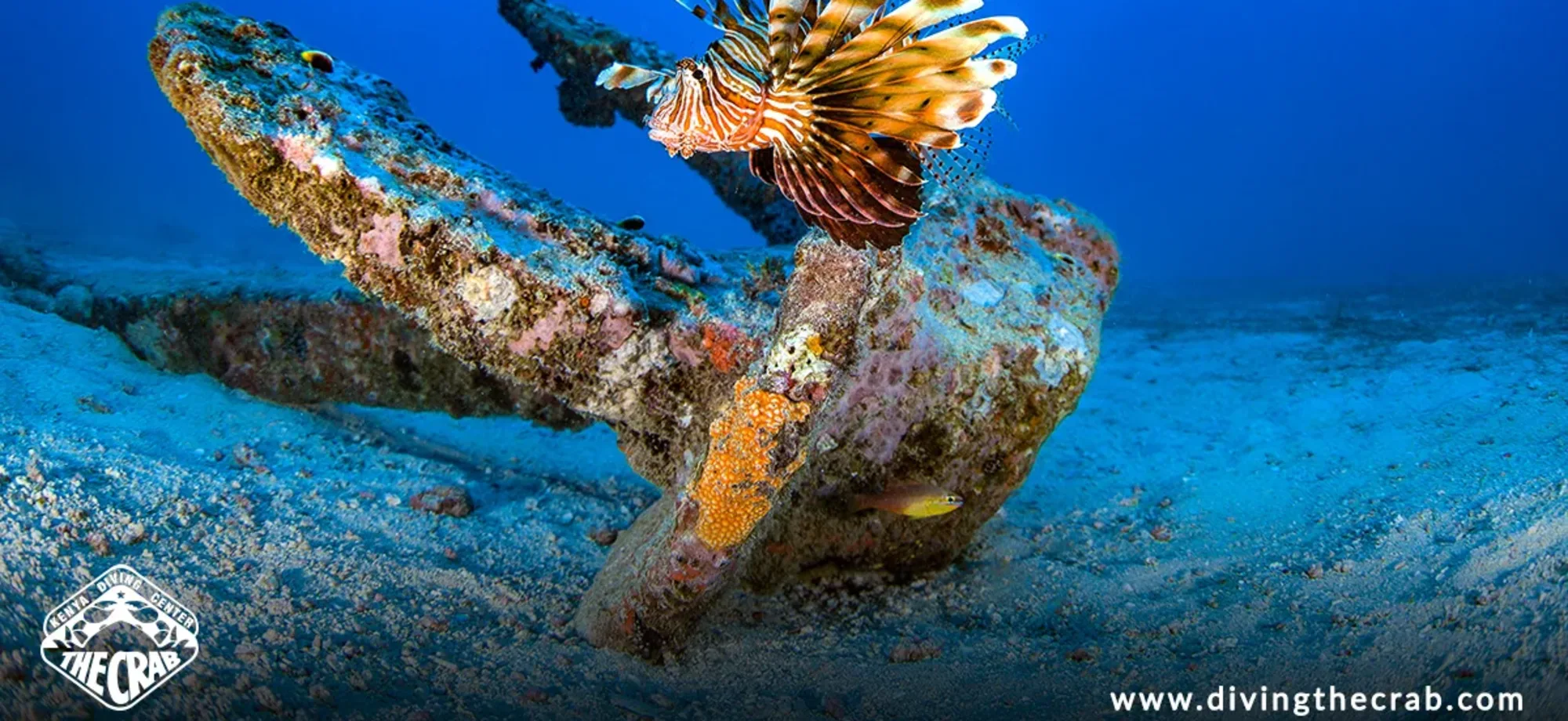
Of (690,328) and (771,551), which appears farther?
(771,551)

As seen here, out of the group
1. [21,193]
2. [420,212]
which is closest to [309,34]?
[21,193]

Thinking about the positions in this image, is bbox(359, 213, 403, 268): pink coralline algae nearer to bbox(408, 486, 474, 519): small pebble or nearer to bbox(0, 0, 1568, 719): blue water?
bbox(0, 0, 1568, 719): blue water

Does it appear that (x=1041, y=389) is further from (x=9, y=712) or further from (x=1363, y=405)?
(x=1363, y=405)

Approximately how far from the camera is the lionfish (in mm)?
1736

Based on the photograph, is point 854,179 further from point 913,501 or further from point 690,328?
point 913,501

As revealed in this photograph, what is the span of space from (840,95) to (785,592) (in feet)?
8.49

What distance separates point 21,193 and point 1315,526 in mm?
52832

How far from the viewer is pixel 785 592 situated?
3641mm

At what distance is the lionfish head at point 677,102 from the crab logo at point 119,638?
2220mm

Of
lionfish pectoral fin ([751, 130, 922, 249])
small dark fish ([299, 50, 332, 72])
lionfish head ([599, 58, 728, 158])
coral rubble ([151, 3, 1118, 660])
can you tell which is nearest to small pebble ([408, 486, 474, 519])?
coral rubble ([151, 3, 1118, 660])

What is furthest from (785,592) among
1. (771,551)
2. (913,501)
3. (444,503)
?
(444,503)

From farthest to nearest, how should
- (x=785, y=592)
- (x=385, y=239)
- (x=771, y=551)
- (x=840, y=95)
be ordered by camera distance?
(x=785, y=592) < (x=771, y=551) < (x=385, y=239) < (x=840, y=95)

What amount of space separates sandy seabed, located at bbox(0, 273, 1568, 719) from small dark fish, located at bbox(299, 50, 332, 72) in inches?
88.6

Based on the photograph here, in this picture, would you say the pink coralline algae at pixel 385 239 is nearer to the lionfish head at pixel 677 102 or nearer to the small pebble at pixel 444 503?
the lionfish head at pixel 677 102
